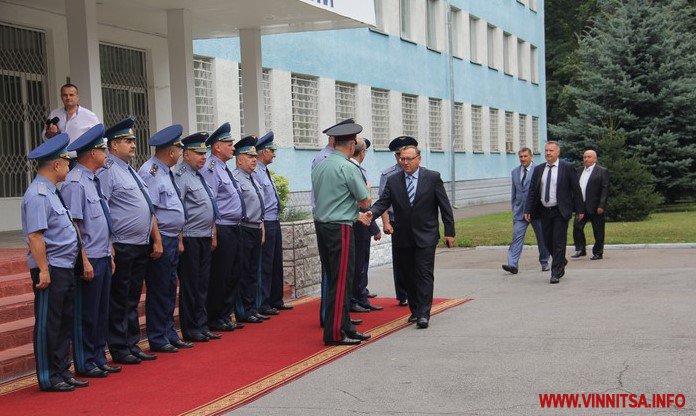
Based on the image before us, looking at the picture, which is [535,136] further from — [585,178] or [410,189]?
[410,189]

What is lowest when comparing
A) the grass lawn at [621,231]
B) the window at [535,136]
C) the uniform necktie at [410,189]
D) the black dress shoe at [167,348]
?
the grass lawn at [621,231]

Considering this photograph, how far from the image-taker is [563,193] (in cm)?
1417

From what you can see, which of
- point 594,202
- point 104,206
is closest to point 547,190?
point 594,202

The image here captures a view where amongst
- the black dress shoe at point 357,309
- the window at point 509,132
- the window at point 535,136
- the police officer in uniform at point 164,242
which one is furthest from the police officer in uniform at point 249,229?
the window at point 535,136

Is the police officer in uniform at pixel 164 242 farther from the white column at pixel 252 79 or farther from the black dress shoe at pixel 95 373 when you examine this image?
the white column at pixel 252 79

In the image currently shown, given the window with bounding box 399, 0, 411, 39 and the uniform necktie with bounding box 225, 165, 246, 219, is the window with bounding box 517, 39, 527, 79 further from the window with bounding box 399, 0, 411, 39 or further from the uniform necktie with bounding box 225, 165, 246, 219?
the uniform necktie with bounding box 225, 165, 246, 219

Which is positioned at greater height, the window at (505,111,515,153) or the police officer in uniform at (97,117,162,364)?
the window at (505,111,515,153)

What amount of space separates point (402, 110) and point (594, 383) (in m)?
25.0

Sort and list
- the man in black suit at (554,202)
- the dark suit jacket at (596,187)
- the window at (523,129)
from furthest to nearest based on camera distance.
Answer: the window at (523,129)
the dark suit jacket at (596,187)
the man in black suit at (554,202)

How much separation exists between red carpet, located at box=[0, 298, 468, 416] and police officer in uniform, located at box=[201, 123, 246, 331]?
13.1 inches

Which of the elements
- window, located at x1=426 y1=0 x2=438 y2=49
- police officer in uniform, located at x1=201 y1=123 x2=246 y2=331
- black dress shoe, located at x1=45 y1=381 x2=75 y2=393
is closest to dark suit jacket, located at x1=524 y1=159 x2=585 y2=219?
police officer in uniform, located at x1=201 y1=123 x2=246 y2=331

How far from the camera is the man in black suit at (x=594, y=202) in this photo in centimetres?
1727

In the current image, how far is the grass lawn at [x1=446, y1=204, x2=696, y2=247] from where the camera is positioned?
66.5 ft

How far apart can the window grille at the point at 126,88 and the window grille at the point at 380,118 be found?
1278 centimetres
